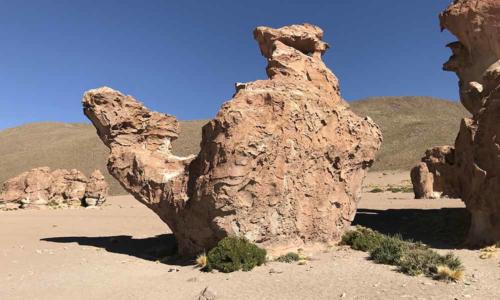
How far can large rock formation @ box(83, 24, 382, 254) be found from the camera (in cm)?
1252

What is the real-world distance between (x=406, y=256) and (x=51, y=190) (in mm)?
32989

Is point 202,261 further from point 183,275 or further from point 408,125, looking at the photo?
point 408,125

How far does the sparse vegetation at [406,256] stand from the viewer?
31.9 ft

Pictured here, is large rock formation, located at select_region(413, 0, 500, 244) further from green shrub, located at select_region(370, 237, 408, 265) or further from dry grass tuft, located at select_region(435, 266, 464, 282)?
dry grass tuft, located at select_region(435, 266, 464, 282)

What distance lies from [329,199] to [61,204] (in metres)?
28.6

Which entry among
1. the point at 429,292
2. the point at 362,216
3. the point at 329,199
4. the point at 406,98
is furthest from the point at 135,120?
the point at 406,98

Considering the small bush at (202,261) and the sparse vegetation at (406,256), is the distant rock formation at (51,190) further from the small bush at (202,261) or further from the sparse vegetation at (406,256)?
the sparse vegetation at (406,256)

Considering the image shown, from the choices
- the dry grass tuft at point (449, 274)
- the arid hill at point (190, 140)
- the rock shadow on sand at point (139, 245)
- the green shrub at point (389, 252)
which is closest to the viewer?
the dry grass tuft at point (449, 274)

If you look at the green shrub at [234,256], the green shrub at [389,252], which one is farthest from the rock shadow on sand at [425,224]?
the green shrub at [234,256]

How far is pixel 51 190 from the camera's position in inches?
1435

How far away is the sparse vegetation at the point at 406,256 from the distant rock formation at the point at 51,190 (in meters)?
27.9

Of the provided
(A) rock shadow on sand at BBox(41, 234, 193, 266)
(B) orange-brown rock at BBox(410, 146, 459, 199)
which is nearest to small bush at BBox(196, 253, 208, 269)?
(A) rock shadow on sand at BBox(41, 234, 193, 266)

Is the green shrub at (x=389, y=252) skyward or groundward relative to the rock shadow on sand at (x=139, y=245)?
skyward

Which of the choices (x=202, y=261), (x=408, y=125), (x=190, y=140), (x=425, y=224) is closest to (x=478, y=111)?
(x=425, y=224)
